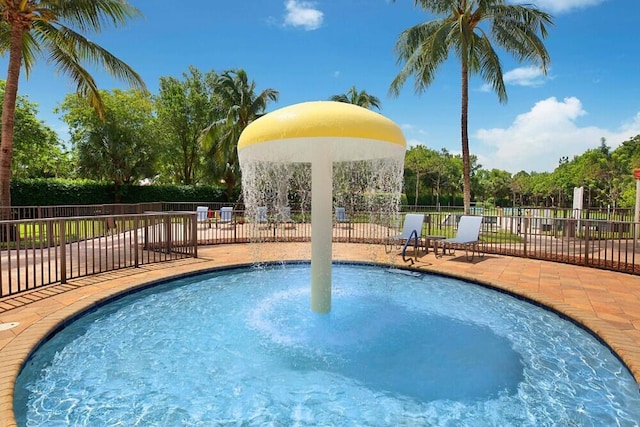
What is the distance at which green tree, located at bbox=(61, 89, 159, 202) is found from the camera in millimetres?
24188

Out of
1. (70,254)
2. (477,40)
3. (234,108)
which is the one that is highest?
(477,40)

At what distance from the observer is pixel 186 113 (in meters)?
30.8

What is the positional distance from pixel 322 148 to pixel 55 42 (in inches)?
559

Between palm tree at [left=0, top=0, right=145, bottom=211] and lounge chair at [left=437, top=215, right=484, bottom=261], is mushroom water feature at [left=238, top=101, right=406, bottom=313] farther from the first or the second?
palm tree at [left=0, top=0, right=145, bottom=211]

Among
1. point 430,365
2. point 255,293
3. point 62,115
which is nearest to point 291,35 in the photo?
point 255,293

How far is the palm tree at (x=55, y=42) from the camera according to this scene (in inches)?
455

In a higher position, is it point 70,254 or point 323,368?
point 70,254

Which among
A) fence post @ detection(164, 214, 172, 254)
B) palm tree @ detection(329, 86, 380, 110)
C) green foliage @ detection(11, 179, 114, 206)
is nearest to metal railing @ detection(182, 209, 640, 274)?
fence post @ detection(164, 214, 172, 254)

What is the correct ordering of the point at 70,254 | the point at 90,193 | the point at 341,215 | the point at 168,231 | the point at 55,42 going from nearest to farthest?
the point at 70,254 < the point at 168,231 < the point at 55,42 < the point at 341,215 < the point at 90,193

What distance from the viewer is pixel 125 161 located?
80.5ft

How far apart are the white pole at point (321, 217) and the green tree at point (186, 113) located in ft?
89.1

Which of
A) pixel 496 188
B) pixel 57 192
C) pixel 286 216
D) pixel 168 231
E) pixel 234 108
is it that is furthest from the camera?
pixel 496 188

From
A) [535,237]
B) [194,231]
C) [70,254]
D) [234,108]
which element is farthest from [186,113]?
[535,237]

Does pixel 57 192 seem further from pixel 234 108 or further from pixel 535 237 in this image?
pixel 535 237
